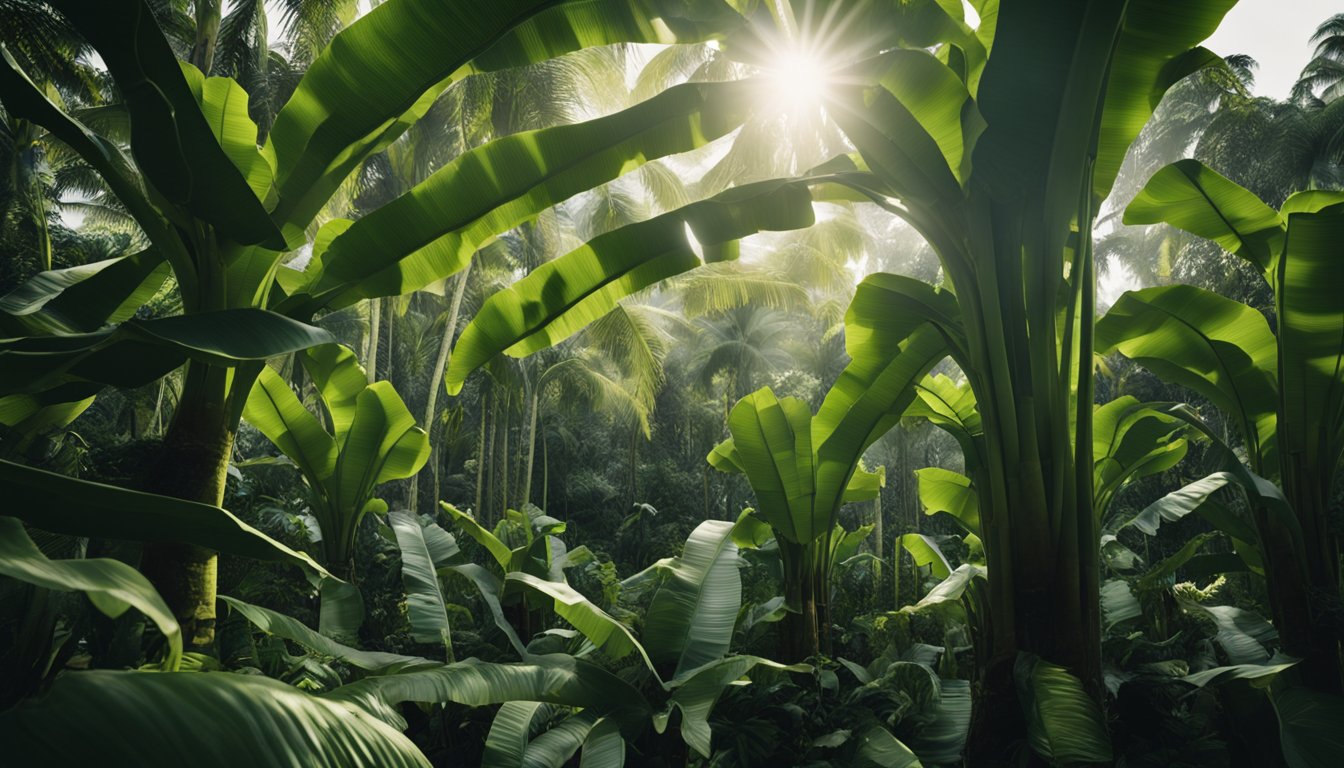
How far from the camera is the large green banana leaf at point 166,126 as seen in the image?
1.39m

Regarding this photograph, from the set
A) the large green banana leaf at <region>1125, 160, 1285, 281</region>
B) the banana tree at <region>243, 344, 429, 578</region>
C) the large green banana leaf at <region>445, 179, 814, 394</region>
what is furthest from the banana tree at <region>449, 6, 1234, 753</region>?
the banana tree at <region>243, 344, 429, 578</region>

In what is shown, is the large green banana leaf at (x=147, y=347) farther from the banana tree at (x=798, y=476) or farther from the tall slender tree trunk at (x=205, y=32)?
the tall slender tree trunk at (x=205, y=32)

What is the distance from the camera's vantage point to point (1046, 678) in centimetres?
188

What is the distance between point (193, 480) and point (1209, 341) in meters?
4.04

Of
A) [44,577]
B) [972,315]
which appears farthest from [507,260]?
[44,577]

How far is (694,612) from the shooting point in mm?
3037

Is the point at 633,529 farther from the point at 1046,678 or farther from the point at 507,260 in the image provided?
the point at 1046,678

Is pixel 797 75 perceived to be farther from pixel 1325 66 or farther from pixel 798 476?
pixel 1325 66

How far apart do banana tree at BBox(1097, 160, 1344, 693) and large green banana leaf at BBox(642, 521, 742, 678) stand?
2.00 m

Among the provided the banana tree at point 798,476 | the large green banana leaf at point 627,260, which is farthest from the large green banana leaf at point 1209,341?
the large green banana leaf at point 627,260

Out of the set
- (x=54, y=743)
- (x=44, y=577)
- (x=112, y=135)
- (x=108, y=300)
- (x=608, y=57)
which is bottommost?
(x=54, y=743)

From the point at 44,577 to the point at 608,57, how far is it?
35.4 ft

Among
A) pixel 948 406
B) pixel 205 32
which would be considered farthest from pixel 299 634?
pixel 205 32

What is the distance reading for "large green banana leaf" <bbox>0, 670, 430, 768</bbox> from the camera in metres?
0.60
